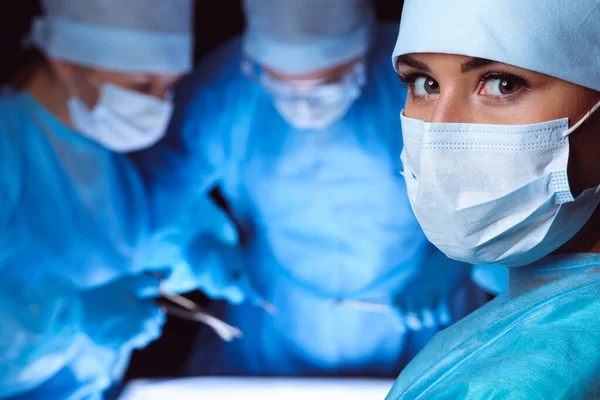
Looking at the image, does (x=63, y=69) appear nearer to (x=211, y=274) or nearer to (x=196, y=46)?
(x=196, y=46)

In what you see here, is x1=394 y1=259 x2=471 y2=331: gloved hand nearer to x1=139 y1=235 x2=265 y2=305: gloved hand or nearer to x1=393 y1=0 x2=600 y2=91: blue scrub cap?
x1=139 y1=235 x2=265 y2=305: gloved hand

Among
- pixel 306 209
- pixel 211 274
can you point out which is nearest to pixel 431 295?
pixel 306 209

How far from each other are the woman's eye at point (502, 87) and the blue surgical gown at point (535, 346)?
0.85 ft

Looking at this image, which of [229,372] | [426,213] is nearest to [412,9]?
[426,213]

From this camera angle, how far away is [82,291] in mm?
2076

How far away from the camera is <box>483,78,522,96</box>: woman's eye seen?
895 mm

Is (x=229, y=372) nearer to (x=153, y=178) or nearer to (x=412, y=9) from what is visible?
(x=153, y=178)

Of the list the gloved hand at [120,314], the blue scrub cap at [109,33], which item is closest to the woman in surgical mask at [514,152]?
the blue scrub cap at [109,33]

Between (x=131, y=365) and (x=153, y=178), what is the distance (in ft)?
2.51

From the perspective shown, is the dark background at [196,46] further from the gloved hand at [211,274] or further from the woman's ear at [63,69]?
the gloved hand at [211,274]

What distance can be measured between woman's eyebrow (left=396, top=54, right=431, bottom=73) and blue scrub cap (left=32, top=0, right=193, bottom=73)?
3.89 feet

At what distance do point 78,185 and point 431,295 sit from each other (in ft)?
4.11

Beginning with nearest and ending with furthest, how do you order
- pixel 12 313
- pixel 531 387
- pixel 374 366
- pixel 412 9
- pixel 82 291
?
pixel 531 387 → pixel 412 9 → pixel 12 313 → pixel 82 291 → pixel 374 366

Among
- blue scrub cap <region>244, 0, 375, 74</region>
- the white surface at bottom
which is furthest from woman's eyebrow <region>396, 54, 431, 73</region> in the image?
the white surface at bottom
